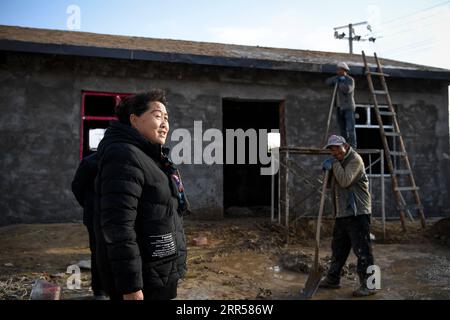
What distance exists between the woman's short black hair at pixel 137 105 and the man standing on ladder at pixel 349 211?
10.7ft

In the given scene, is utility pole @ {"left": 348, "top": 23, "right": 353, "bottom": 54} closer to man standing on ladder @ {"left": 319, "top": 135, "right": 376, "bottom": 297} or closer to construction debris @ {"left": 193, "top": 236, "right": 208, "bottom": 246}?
construction debris @ {"left": 193, "top": 236, "right": 208, "bottom": 246}

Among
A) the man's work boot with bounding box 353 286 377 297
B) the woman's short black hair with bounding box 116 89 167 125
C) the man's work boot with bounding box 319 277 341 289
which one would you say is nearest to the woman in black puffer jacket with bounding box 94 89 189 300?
the woman's short black hair with bounding box 116 89 167 125

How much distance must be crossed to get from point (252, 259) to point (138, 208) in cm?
497

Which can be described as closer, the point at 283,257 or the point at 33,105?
the point at 283,257

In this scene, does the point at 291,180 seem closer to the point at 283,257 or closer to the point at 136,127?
the point at 283,257

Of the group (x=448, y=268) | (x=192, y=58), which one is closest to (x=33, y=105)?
(x=192, y=58)

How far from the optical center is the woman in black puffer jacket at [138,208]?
188 cm

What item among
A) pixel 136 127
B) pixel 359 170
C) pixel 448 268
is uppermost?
pixel 136 127

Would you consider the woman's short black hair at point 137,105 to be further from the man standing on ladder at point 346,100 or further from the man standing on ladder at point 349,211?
the man standing on ladder at point 346,100

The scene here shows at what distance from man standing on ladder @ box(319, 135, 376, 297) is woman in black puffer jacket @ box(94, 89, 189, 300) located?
317cm

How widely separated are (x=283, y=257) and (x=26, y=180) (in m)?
5.79

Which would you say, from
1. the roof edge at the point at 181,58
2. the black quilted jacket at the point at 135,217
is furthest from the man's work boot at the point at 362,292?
the roof edge at the point at 181,58

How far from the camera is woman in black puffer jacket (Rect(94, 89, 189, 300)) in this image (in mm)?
1882
